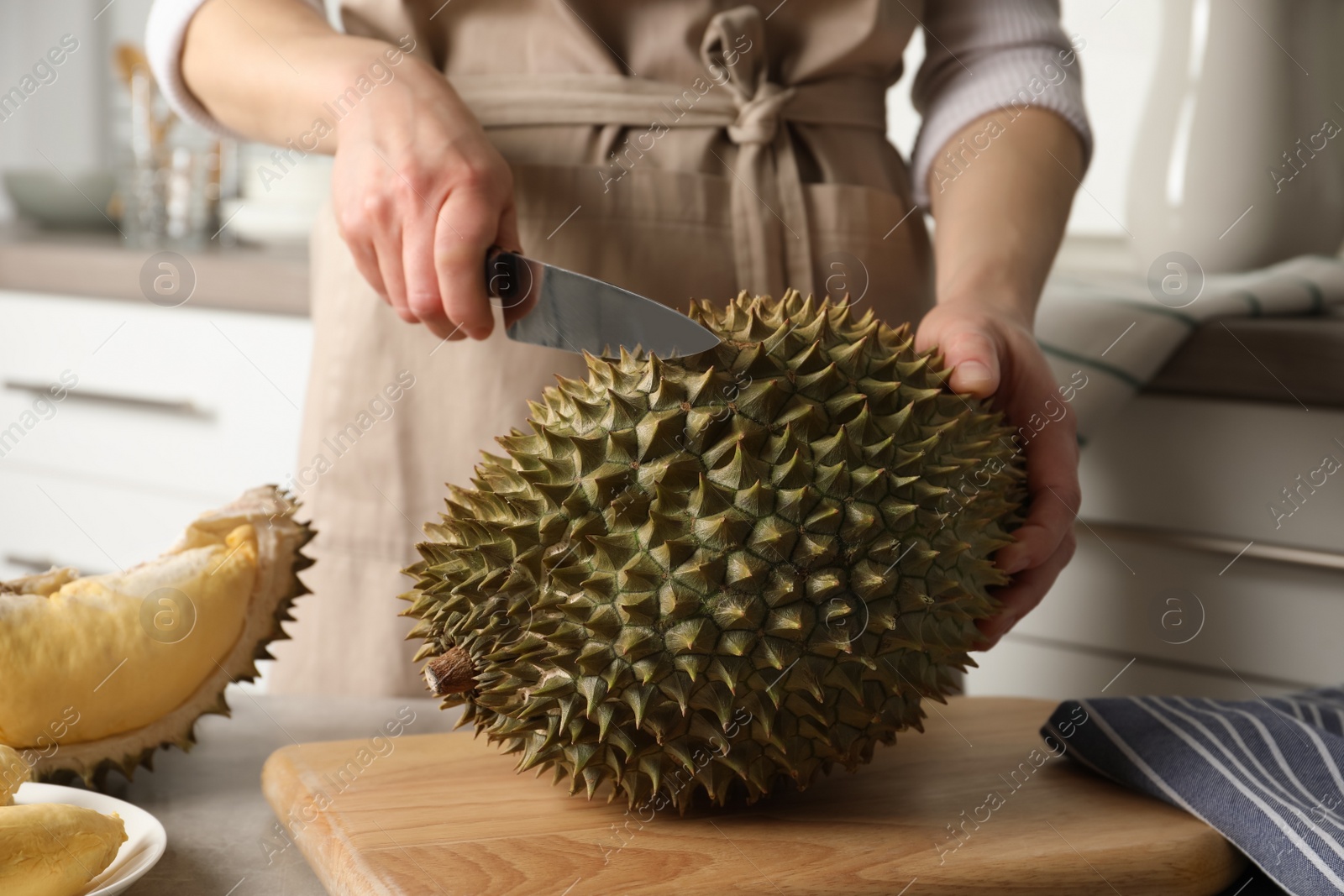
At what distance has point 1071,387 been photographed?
0.99 metres

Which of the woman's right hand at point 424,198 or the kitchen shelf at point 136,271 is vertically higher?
the kitchen shelf at point 136,271

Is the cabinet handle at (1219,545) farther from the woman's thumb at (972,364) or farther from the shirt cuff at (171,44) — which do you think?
the shirt cuff at (171,44)

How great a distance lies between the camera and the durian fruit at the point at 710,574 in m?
0.51

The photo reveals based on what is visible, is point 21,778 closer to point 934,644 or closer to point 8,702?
point 8,702

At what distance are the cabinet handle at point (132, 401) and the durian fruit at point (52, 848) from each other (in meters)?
1.18

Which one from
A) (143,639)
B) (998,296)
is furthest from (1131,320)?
(143,639)

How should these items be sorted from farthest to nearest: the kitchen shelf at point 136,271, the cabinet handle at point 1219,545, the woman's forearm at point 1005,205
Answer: the kitchen shelf at point 136,271 → the cabinet handle at point 1219,545 → the woman's forearm at point 1005,205

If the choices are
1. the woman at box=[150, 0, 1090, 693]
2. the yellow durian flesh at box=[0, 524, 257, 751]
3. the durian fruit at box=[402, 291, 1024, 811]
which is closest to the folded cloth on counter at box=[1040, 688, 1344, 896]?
the durian fruit at box=[402, 291, 1024, 811]

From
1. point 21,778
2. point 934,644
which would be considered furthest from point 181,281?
point 934,644

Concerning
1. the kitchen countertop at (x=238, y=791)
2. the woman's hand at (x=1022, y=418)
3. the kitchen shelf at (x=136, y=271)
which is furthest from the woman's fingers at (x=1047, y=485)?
the kitchen shelf at (x=136, y=271)

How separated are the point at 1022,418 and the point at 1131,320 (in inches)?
16.1

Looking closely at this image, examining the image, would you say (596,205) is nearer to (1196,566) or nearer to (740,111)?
(740,111)

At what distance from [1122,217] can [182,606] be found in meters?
1.26

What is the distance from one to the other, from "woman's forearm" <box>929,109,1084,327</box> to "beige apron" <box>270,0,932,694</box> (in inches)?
2.4
